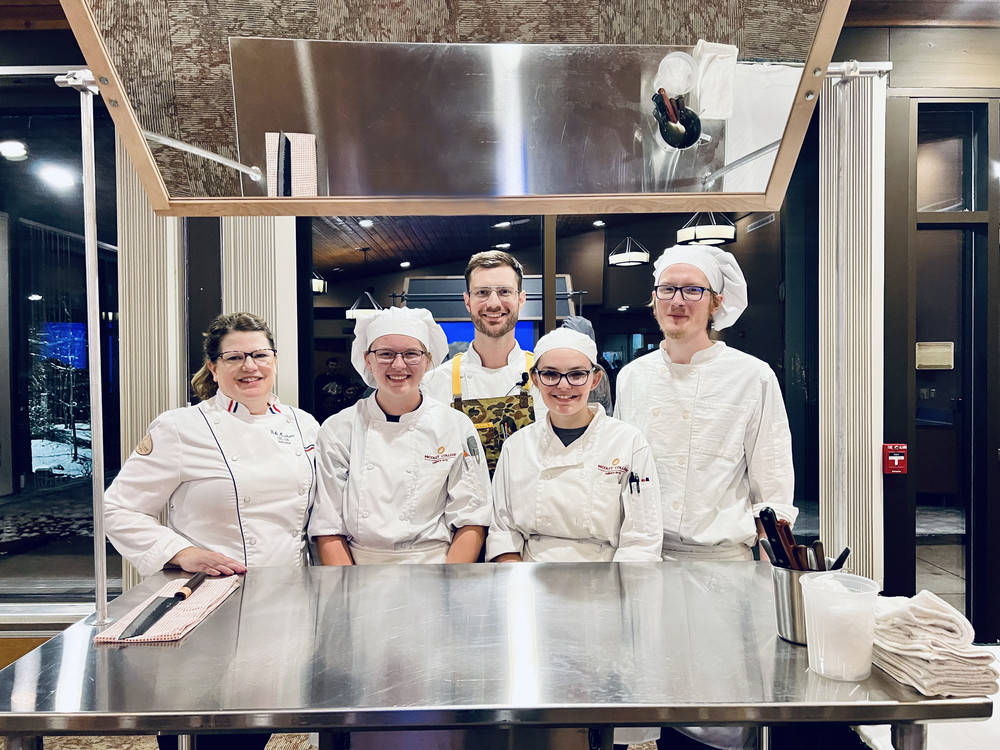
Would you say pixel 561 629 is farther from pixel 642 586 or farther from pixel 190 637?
pixel 190 637

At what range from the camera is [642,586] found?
1.37 m

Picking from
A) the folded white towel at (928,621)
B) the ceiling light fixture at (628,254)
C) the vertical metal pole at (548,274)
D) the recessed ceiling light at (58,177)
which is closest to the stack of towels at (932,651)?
the folded white towel at (928,621)

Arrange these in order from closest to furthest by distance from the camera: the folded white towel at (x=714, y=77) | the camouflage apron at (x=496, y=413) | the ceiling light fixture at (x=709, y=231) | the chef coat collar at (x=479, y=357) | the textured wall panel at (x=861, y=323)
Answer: the folded white towel at (x=714, y=77), the camouflage apron at (x=496, y=413), the chef coat collar at (x=479, y=357), the textured wall panel at (x=861, y=323), the ceiling light fixture at (x=709, y=231)

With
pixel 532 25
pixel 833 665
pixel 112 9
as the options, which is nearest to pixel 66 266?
pixel 112 9

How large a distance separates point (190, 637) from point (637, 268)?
9.68 ft

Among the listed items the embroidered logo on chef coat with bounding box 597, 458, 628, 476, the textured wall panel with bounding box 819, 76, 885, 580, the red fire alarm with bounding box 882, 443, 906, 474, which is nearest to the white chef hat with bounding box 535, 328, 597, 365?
the embroidered logo on chef coat with bounding box 597, 458, 628, 476

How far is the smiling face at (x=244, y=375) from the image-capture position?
1883 mm

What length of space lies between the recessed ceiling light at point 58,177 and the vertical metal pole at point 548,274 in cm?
228

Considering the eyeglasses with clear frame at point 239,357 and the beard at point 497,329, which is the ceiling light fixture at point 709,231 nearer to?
the beard at point 497,329

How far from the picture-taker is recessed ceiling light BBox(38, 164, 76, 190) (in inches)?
123

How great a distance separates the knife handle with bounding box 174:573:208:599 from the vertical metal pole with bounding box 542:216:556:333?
6.70 feet

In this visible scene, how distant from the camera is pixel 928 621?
95 centimetres

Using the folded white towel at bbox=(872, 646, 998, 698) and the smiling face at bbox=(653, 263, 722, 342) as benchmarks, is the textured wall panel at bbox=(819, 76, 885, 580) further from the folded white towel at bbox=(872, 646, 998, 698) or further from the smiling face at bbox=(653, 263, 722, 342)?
the folded white towel at bbox=(872, 646, 998, 698)

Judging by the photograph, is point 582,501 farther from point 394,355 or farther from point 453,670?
point 453,670
